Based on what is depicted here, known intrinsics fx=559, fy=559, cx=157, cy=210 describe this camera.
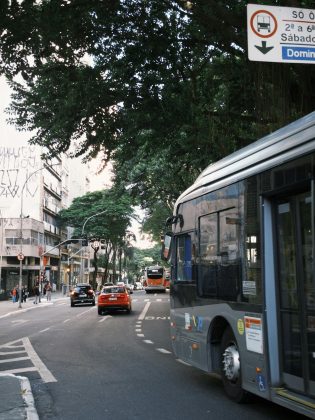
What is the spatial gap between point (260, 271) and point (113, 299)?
22.6 metres

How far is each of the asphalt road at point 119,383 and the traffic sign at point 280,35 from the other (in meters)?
4.28

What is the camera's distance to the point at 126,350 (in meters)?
13.7

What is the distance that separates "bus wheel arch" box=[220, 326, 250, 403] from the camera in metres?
7.27

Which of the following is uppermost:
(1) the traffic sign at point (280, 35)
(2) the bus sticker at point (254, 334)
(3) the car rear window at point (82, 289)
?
(1) the traffic sign at point (280, 35)

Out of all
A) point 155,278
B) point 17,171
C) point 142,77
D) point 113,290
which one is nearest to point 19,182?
point 17,171

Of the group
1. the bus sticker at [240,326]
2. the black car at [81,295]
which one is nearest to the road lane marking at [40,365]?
the bus sticker at [240,326]

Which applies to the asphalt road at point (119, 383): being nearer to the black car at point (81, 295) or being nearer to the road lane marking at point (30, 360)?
the road lane marking at point (30, 360)

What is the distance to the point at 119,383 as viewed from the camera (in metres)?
9.05

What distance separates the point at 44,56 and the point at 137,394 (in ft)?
24.2

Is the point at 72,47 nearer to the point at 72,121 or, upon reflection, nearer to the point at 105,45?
the point at 105,45

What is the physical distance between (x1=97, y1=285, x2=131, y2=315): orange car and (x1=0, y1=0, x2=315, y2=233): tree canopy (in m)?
13.4

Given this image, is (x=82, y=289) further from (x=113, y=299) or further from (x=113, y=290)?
(x=113, y=299)

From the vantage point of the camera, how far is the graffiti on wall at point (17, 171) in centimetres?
6250

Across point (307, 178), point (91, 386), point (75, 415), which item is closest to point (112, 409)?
point (75, 415)
